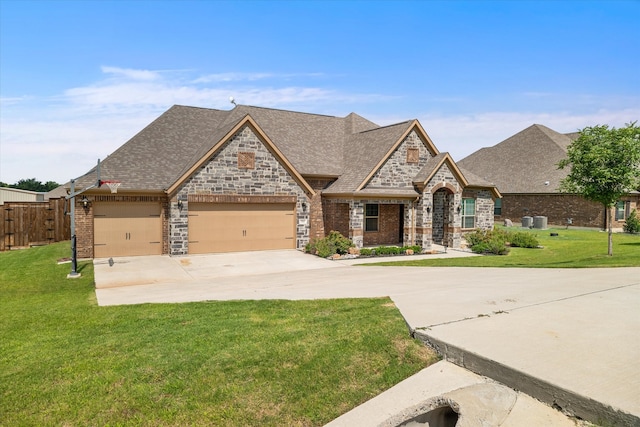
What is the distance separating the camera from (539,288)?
1053 cm

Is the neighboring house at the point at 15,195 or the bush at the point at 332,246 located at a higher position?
the neighboring house at the point at 15,195

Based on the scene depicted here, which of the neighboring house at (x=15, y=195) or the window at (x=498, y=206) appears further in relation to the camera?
the window at (x=498, y=206)

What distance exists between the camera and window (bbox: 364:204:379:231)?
23.0 metres

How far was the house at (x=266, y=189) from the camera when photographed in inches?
727

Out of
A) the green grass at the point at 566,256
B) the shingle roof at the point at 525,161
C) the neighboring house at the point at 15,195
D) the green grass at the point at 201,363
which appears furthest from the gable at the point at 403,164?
the neighboring house at the point at 15,195

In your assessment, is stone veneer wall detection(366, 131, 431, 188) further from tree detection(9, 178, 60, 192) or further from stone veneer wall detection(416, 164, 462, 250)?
tree detection(9, 178, 60, 192)

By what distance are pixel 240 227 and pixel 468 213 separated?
12739 mm

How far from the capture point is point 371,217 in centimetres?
2314

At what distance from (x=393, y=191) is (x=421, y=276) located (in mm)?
8417

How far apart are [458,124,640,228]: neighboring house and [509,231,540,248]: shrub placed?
11355mm

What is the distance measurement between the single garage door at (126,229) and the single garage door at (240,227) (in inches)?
62.3

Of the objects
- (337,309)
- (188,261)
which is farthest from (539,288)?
(188,261)

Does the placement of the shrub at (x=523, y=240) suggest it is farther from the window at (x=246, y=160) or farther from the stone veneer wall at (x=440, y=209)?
the window at (x=246, y=160)

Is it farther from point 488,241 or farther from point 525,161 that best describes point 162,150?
point 525,161
